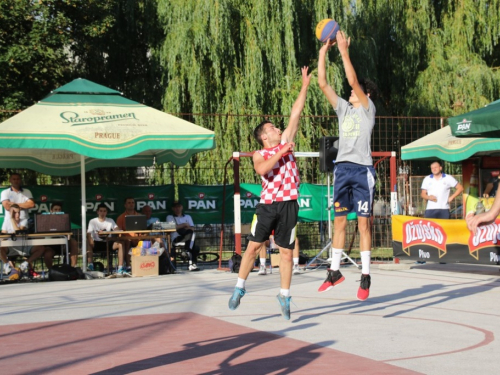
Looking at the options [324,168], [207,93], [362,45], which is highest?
[362,45]

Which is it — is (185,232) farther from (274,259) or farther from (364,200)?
(364,200)

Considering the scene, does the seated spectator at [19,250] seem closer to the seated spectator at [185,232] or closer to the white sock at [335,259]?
the seated spectator at [185,232]

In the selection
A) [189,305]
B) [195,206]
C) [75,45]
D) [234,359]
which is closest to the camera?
[234,359]

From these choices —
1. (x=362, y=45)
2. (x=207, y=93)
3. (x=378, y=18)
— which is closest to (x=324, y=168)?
(x=207, y=93)

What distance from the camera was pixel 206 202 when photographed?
57.0 ft

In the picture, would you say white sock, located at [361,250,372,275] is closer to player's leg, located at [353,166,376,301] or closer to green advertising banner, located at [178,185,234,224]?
player's leg, located at [353,166,376,301]

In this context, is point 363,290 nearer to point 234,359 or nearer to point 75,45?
point 234,359

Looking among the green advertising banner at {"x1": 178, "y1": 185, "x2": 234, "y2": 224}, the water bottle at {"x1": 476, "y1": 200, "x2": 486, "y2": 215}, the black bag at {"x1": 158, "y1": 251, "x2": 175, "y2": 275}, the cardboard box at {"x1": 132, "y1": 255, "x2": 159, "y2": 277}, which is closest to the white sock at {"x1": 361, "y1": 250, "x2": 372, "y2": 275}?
the cardboard box at {"x1": 132, "y1": 255, "x2": 159, "y2": 277}

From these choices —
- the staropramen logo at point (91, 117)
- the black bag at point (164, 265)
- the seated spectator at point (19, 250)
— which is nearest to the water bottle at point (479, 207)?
the black bag at point (164, 265)

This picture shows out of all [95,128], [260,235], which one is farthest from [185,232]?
[260,235]

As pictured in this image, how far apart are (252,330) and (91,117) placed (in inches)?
323

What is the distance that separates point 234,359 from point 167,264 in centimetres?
958

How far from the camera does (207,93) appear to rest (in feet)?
72.8

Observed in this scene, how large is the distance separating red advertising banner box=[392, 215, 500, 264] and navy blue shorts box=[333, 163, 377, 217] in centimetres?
579
